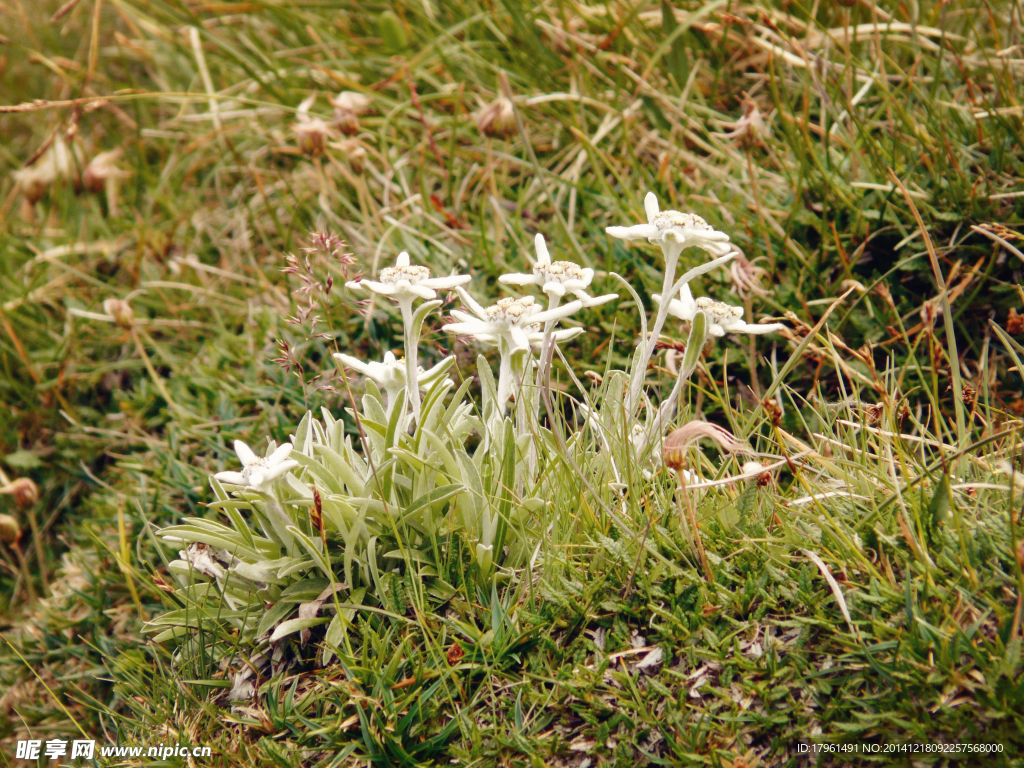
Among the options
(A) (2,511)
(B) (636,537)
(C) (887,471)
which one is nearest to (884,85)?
(C) (887,471)

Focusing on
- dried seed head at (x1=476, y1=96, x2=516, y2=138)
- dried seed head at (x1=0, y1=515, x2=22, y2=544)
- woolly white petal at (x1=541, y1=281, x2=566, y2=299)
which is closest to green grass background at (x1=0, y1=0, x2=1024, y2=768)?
dried seed head at (x1=476, y1=96, x2=516, y2=138)

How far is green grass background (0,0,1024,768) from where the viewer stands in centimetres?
136

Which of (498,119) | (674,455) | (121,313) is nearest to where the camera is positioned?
(674,455)

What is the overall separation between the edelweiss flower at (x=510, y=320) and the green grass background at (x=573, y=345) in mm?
249

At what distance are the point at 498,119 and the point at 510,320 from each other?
1.38 meters

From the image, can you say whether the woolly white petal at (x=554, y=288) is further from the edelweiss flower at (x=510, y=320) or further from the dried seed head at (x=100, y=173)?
the dried seed head at (x=100, y=173)

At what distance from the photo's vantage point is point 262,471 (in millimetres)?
1407

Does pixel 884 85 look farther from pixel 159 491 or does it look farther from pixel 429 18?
pixel 159 491

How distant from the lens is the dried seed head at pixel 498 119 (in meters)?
2.63

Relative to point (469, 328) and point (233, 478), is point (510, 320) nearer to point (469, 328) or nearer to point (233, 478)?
point (469, 328)

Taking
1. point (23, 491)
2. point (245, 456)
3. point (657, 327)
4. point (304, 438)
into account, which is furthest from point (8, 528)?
point (657, 327)

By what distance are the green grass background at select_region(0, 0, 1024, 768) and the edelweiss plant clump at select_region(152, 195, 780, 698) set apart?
10cm

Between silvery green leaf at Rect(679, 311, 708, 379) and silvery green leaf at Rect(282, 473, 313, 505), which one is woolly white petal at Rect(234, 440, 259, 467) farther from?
silvery green leaf at Rect(679, 311, 708, 379)

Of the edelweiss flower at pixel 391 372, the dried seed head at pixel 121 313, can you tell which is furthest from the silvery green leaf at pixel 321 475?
the dried seed head at pixel 121 313
